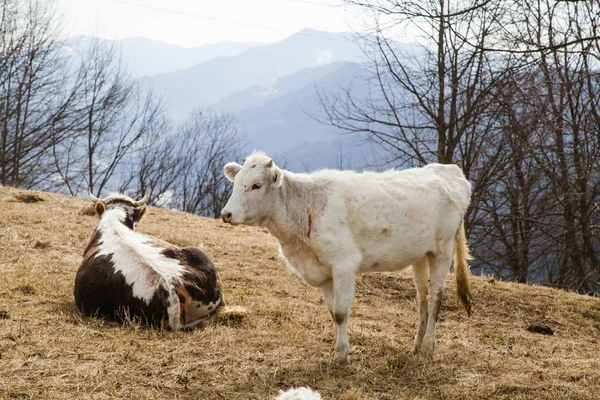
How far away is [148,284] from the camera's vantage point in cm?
619

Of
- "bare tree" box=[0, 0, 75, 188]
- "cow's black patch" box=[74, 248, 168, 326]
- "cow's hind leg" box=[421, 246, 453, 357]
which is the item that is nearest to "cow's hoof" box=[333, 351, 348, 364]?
"cow's hind leg" box=[421, 246, 453, 357]

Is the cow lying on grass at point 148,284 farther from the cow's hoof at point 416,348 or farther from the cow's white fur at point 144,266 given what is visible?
the cow's hoof at point 416,348

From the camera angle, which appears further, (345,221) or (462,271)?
(462,271)

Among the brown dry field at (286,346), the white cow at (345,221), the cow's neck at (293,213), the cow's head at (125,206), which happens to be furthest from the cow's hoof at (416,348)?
the cow's head at (125,206)

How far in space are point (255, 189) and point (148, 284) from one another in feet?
5.43

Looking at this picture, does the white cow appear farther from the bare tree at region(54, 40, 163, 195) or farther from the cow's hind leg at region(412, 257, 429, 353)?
the bare tree at region(54, 40, 163, 195)

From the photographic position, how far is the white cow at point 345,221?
5461 mm

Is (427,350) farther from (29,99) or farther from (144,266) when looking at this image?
(29,99)

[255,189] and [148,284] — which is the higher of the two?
[255,189]

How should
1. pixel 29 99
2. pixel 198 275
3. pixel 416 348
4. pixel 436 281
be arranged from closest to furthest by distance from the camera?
pixel 416 348 < pixel 436 281 < pixel 198 275 < pixel 29 99

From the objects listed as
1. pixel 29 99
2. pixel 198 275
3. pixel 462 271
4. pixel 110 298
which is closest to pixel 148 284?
pixel 110 298

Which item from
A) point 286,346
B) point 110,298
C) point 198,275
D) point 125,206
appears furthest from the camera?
point 125,206

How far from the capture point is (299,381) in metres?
4.88

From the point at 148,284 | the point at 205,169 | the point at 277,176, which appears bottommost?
the point at 205,169
